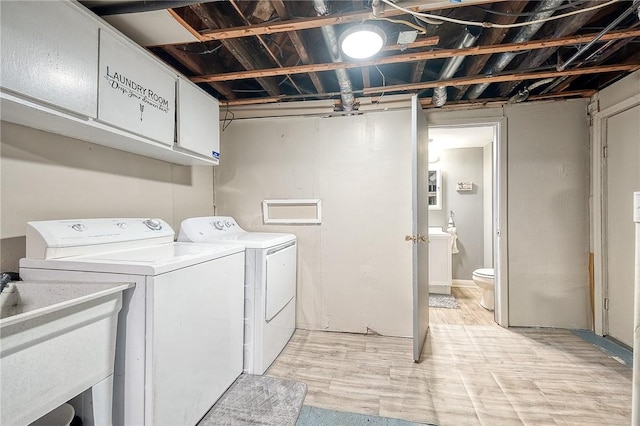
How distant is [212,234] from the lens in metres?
2.31

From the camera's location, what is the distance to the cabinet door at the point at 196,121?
6.53 feet

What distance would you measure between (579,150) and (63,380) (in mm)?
3888

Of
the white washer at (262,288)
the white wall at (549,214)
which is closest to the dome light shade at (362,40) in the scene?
the white washer at (262,288)

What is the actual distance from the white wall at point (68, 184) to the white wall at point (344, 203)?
87 cm

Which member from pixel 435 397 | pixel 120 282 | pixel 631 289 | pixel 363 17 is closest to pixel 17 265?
pixel 120 282

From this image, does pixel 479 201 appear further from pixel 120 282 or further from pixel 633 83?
pixel 120 282

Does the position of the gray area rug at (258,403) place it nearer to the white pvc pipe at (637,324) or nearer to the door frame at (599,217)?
the white pvc pipe at (637,324)

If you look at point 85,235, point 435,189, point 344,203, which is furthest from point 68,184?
point 435,189

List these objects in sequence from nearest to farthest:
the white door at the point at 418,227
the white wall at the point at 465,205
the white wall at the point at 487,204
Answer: the white door at the point at 418,227
the white wall at the point at 487,204
the white wall at the point at 465,205

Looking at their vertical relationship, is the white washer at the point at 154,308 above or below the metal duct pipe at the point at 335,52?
below

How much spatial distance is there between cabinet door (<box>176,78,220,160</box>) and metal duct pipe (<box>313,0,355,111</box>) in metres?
1.03

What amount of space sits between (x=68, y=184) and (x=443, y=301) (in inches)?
149

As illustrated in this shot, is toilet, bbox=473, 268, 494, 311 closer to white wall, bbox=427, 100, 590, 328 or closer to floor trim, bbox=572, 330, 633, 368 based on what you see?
white wall, bbox=427, 100, 590, 328

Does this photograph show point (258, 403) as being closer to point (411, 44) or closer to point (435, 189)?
point (411, 44)
